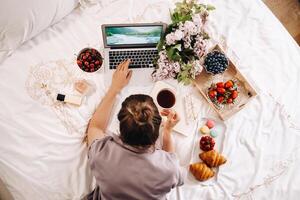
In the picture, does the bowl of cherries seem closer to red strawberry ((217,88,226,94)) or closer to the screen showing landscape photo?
the screen showing landscape photo

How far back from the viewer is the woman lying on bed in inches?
47.3

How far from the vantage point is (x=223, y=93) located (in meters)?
1.59

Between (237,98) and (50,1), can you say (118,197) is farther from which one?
(50,1)

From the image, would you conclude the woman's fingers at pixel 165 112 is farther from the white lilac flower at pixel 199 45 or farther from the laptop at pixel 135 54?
the white lilac flower at pixel 199 45

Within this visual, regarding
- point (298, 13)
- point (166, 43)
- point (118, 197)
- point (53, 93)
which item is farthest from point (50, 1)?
point (298, 13)

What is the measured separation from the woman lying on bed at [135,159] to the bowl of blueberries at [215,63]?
44cm

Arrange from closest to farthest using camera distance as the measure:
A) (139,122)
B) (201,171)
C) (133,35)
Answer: (139,122), (201,171), (133,35)

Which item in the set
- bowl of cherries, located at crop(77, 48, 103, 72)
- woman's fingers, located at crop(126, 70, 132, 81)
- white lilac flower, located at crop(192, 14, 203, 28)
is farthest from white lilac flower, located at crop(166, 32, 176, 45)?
bowl of cherries, located at crop(77, 48, 103, 72)

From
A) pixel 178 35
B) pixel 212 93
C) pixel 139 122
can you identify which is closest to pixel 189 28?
pixel 178 35

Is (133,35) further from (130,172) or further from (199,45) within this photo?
(130,172)

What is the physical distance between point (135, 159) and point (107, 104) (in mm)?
370

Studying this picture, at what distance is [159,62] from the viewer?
1.57m

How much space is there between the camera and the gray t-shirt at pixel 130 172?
1243 millimetres

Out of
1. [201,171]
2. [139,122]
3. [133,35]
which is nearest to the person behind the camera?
[139,122]
